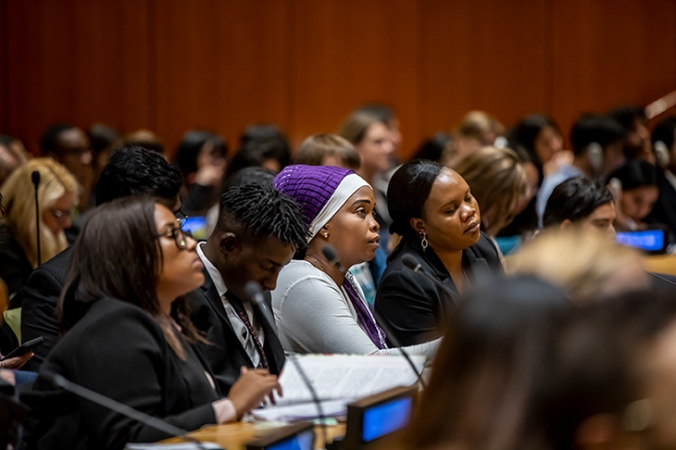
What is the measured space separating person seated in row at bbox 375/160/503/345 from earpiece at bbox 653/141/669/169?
3.38 metres

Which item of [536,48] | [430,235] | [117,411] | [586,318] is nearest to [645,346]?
[586,318]

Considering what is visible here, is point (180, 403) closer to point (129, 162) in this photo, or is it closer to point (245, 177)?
point (129, 162)

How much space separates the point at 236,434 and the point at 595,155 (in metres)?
4.56

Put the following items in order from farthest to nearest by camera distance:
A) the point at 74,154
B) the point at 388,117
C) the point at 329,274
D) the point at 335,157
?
the point at 388,117, the point at 74,154, the point at 335,157, the point at 329,274

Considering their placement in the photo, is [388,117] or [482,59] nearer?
[388,117]

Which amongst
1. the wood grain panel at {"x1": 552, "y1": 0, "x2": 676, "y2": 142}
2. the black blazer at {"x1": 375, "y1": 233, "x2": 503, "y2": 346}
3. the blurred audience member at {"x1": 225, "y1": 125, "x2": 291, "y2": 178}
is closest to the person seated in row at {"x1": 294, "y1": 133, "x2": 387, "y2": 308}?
the blurred audience member at {"x1": 225, "y1": 125, "x2": 291, "y2": 178}

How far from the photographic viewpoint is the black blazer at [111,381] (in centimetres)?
167

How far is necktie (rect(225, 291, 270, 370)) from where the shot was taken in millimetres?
2295

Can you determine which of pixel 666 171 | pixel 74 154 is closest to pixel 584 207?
pixel 666 171

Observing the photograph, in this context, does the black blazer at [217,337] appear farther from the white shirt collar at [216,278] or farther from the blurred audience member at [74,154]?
the blurred audience member at [74,154]

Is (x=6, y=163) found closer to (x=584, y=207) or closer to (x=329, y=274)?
(x=329, y=274)

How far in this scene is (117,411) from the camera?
1665 mm

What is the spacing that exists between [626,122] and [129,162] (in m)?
5.09

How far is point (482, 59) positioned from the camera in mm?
8344
